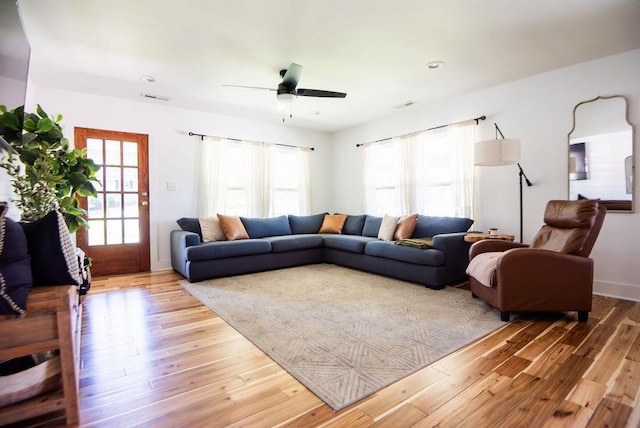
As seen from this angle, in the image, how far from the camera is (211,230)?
4.55m

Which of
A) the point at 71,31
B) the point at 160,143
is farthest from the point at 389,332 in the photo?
the point at 160,143

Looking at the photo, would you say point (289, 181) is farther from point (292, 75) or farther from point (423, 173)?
point (292, 75)

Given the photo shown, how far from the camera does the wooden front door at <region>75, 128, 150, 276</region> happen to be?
432 cm

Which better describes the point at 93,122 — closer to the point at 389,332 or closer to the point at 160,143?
the point at 160,143

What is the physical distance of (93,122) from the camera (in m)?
4.30

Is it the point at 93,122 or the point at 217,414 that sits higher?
the point at 93,122

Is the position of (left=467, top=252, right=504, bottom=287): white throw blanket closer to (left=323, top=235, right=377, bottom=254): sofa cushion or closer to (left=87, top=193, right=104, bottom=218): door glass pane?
(left=323, top=235, right=377, bottom=254): sofa cushion

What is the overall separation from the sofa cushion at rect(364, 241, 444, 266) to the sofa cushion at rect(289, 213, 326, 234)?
5.09 feet

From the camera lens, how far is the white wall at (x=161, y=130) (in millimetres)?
4168

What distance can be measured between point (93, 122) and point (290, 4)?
11.5 ft

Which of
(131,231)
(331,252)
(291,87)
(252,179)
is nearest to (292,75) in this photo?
(291,87)

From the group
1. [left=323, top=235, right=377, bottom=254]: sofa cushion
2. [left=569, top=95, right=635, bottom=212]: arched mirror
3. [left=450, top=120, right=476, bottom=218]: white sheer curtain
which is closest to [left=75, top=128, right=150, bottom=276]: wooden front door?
[left=323, top=235, right=377, bottom=254]: sofa cushion

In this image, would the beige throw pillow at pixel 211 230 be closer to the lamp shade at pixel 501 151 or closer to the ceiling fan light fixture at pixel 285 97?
the ceiling fan light fixture at pixel 285 97

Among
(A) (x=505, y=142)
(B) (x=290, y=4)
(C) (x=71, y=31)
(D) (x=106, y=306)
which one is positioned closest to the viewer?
(B) (x=290, y=4)
